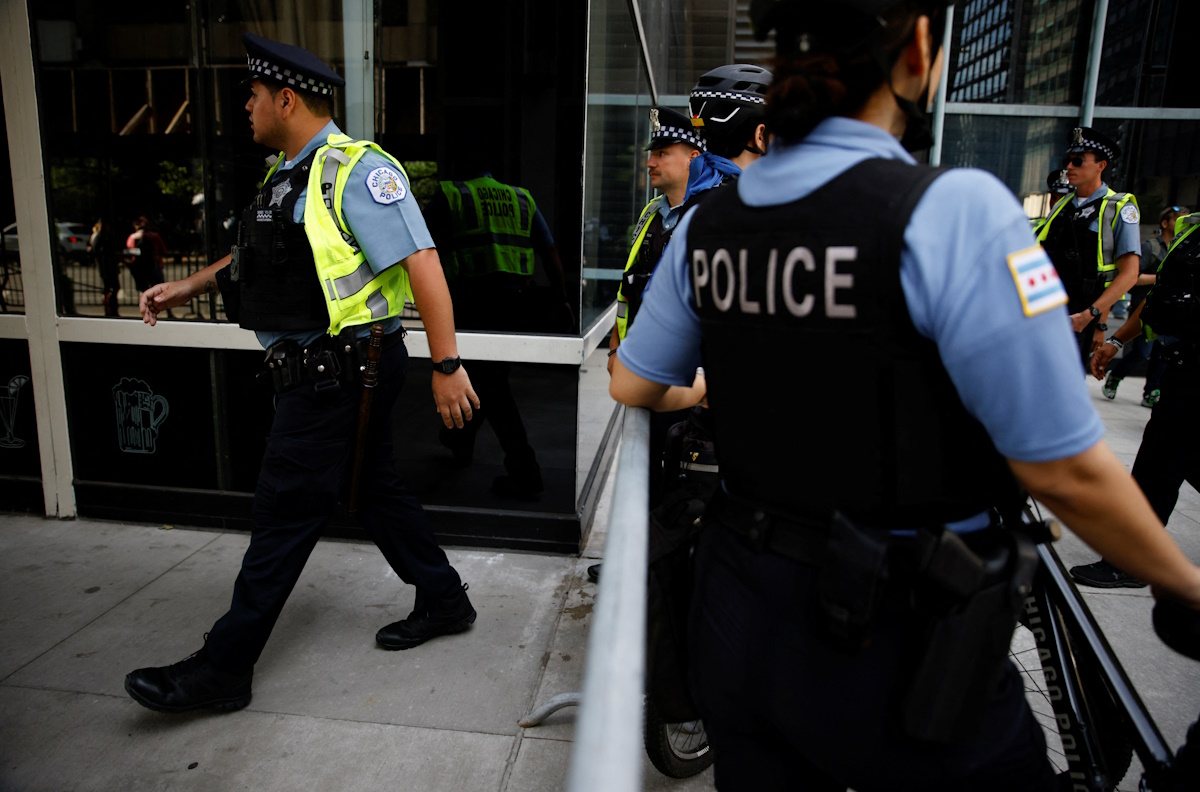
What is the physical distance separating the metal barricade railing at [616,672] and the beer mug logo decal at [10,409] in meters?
4.36

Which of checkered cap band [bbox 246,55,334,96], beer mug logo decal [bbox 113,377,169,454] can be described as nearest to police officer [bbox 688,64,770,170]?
checkered cap band [bbox 246,55,334,96]

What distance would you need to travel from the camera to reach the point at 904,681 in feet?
3.63

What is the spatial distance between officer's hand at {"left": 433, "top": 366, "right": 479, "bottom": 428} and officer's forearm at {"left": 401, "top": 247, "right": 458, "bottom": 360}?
71mm

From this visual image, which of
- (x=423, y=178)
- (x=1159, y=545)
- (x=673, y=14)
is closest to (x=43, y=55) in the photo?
(x=423, y=178)

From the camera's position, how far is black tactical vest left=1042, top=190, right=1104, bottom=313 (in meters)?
4.67

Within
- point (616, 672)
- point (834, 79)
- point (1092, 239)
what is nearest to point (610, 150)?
point (1092, 239)

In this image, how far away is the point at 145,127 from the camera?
4.06m

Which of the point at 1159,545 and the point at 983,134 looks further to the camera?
the point at 983,134

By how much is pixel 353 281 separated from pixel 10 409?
2.83 meters

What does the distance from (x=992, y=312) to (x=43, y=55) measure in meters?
4.63

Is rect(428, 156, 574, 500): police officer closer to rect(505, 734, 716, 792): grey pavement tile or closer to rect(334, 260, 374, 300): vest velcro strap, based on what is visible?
rect(334, 260, 374, 300): vest velcro strap

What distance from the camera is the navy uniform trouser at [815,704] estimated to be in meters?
1.12

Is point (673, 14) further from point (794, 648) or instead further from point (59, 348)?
point (794, 648)

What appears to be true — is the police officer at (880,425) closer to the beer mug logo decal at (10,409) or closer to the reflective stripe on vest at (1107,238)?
the reflective stripe on vest at (1107,238)
